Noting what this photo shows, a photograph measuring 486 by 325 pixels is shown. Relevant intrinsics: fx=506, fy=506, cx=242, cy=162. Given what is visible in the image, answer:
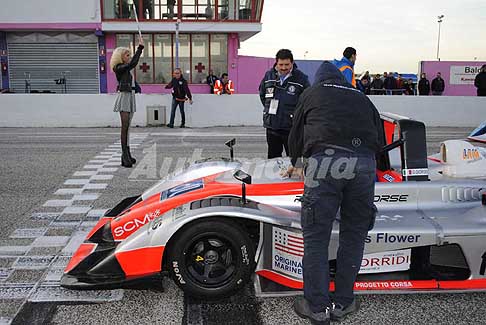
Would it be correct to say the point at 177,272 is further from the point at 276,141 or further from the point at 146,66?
the point at 146,66

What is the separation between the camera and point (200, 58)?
965 inches

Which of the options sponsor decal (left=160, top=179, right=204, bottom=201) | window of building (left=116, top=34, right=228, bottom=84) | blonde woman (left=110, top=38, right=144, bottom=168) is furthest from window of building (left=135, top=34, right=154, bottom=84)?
sponsor decal (left=160, top=179, right=204, bottom=201)

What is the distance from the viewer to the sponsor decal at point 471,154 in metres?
3.97

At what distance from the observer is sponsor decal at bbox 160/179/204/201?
3742 mm

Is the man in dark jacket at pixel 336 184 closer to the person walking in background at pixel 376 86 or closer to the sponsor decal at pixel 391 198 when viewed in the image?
the sponsor decal at pixel 391 198

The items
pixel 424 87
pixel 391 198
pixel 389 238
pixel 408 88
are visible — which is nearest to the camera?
pixel 389 238

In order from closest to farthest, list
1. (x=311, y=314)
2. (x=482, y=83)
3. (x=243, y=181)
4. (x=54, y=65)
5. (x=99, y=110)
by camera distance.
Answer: (x=311, y=314) < (x=243, y=181) < (x=99, y=110) < (x=482, y=83) < (x=54, y=65)

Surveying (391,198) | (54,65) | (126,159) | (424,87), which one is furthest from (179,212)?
(54,65)

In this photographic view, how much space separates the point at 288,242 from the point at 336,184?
2.05 ft

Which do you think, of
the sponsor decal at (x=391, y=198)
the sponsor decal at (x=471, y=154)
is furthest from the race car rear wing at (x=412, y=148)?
the sponsor decal at (x=471, y=154)

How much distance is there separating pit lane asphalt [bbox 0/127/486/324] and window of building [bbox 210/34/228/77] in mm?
11867

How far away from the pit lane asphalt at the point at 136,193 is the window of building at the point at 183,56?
11.6m

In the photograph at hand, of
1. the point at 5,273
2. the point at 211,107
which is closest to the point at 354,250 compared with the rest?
the point at 5,273

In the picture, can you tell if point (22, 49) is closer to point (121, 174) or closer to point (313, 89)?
point (121, 174)
